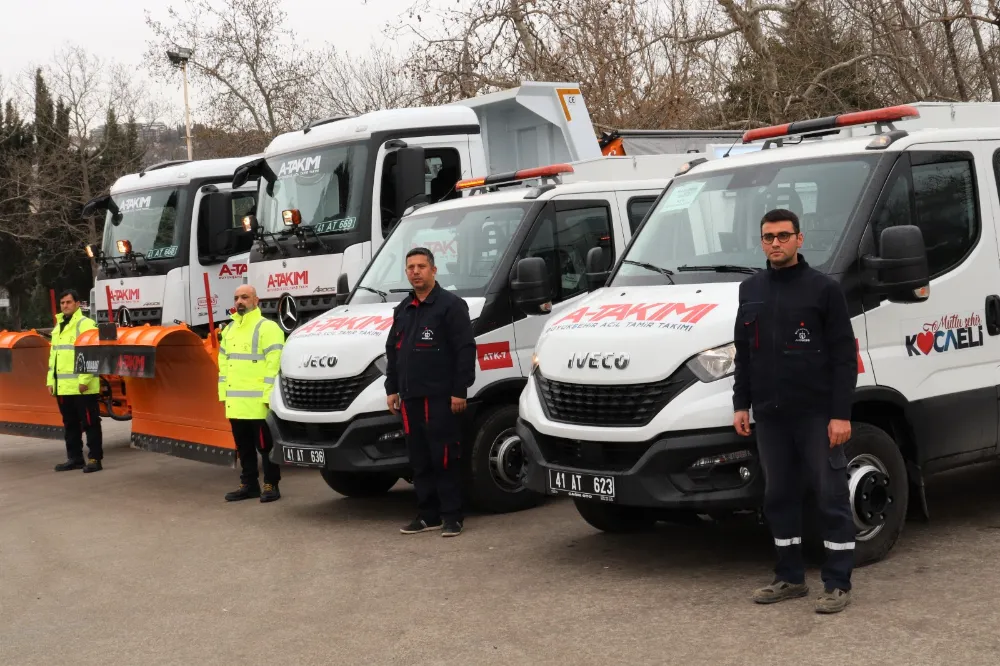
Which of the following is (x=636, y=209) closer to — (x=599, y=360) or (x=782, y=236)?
(x=599, y=360)

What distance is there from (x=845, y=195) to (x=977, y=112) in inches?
61.0

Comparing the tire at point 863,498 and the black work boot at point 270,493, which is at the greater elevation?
the tire at point 863,498

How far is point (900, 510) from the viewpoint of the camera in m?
6.52

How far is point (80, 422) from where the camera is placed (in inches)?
494

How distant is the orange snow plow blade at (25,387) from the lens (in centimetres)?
1357

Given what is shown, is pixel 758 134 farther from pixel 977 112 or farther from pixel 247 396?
pixel 247 396

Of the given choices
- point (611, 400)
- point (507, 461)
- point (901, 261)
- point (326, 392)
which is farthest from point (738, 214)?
point (326, 392)

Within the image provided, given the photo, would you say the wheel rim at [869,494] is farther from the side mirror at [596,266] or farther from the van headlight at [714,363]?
the side mirror at [596,266]

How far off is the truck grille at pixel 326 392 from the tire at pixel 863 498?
3.40 metres

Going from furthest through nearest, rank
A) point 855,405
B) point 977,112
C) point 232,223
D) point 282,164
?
1. point 232,223
2. point 282,164
3. point 977,112
4. point 855,405

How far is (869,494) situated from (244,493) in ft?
18.4

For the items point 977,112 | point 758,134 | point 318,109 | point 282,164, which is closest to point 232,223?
point 282,164

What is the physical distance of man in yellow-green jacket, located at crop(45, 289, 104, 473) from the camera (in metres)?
12.2

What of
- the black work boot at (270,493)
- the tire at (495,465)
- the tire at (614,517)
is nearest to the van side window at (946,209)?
the tire at (614,517)
